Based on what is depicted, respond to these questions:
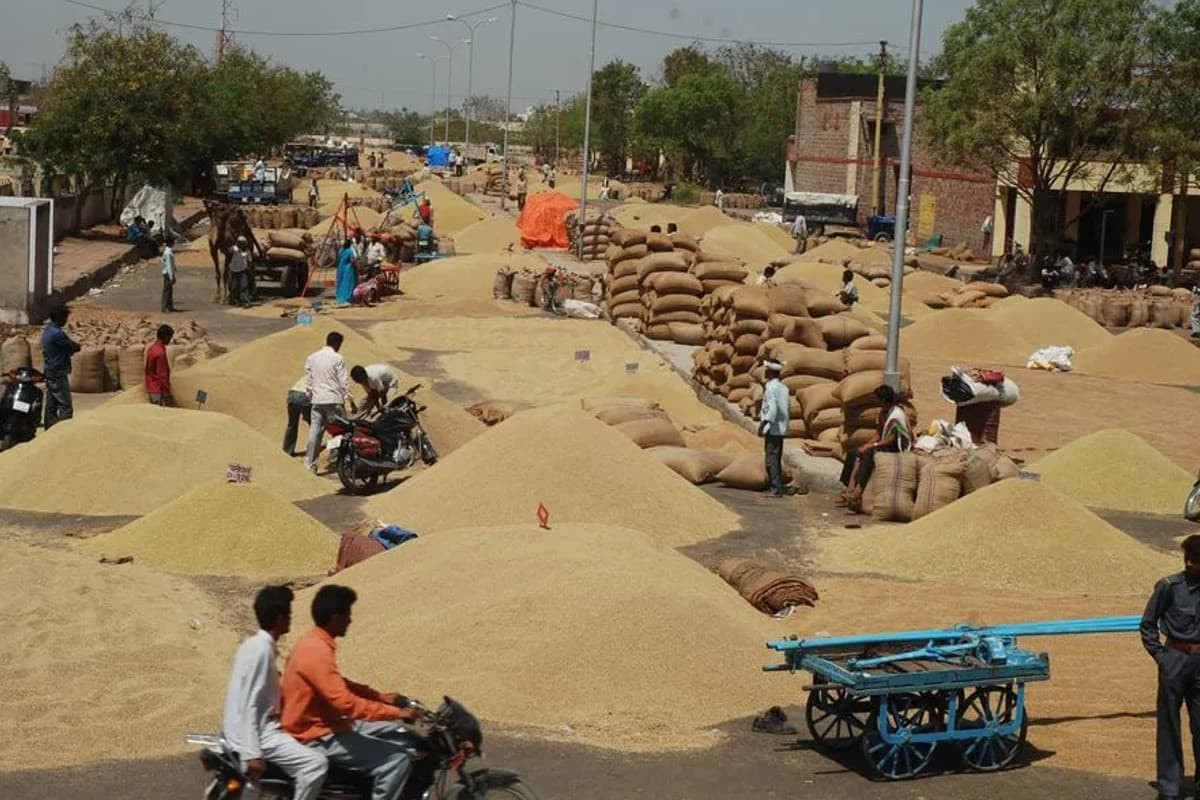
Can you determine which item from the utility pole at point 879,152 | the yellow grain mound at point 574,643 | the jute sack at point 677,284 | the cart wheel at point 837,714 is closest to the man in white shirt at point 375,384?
the yellow grain mound at point 574,643

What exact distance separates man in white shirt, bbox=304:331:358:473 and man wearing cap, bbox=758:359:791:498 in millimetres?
3953

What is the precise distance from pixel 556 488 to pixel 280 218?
41520 millimetres

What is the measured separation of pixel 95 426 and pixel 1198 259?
1574 inches

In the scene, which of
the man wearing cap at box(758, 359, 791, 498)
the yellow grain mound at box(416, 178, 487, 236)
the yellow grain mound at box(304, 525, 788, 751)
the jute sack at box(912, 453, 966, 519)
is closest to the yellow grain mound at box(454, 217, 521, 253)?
the yellow grain mound at box(416, 178, 487, 236)

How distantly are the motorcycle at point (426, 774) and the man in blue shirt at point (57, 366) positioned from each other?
38.4 ft

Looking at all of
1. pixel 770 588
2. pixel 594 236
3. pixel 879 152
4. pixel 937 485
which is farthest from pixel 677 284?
pixel 879 152

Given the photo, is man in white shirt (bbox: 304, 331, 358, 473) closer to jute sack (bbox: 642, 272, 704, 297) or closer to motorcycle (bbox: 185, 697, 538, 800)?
motorcycle (bbox: 185, 697, 538, 800)

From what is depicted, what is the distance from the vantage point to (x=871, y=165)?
67.1 m

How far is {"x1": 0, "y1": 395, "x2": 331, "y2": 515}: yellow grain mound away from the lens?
50.3 ft

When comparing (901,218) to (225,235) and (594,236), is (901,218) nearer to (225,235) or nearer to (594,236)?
(225,235)

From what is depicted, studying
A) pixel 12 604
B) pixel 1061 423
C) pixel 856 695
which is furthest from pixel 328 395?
pixel 1061 423

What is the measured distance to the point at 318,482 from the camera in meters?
16.5

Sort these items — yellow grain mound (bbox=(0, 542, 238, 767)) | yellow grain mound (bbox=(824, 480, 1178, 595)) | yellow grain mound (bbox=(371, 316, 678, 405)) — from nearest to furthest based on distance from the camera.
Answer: yellow grain mound (bbox=(0, 542, 238, 767))
yellow grain mound (bbox=(824, 480, 1178, 595))
yellow grain mound (bbox=(371, 316, 678, 405))

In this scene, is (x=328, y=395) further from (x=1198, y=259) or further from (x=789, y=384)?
(x=1198, y=259)
